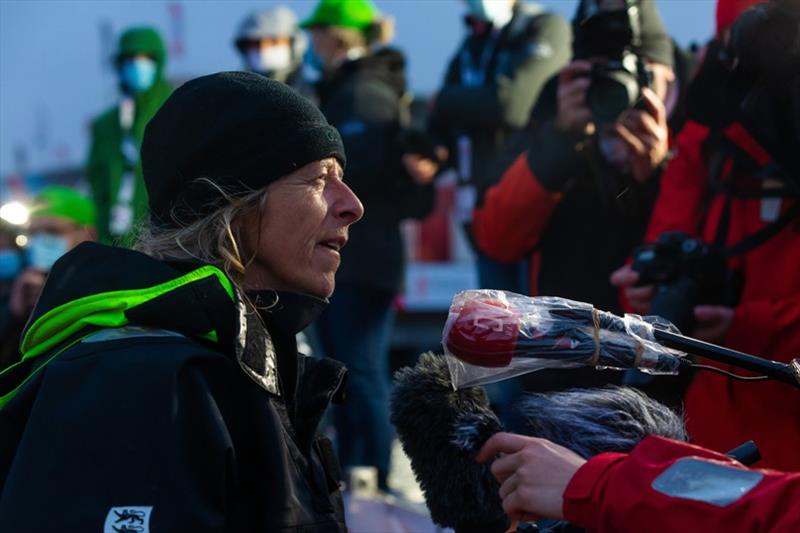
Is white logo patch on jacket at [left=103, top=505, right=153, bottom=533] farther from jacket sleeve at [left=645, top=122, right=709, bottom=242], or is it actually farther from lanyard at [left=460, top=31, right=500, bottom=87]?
lanyard at [left=460, top=31, right=500, bottom=87]

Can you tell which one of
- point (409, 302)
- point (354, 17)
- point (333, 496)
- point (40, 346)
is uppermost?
point (354, 17)

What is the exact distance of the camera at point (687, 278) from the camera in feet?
9.73

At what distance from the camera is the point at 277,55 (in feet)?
19.4

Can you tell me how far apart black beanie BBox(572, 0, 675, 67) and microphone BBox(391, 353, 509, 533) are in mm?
1846

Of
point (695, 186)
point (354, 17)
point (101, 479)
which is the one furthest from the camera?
point (354, 17)

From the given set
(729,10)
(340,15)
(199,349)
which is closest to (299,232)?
(199,349)

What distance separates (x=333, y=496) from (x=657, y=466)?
22.5 inches

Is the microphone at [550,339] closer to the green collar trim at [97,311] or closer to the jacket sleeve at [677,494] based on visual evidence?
the jacket sleeve at [677,494]

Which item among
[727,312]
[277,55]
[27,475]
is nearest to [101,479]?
[27,475]

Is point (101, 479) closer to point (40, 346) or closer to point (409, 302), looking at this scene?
point (40, 346)

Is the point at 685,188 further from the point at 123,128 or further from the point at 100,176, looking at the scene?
the point at 100,176

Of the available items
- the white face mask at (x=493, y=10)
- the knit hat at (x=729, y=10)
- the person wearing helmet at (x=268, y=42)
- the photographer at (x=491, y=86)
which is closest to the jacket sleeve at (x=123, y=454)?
the knit hat at (x=729, y=10)

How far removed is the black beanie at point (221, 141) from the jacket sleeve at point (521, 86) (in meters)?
2.40

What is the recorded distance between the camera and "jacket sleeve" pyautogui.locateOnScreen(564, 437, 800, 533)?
1.71 metres
